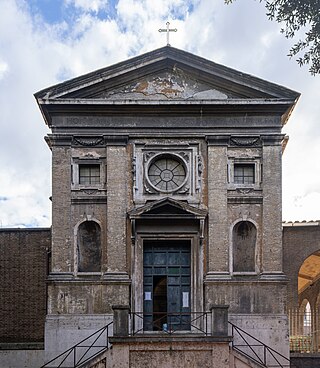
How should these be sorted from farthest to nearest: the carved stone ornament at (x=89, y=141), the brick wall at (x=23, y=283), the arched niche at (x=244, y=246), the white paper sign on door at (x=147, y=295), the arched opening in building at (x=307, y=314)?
the arched opening in building at (x=307, y=314) < the brick wall at (x=23, y=283) < the carved stone ornament at (x=89, y=141) < the arched niche at (x=244, y=246) < the white paper sign on door at (x=147, y=295)

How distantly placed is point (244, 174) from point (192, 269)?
11.1 ft

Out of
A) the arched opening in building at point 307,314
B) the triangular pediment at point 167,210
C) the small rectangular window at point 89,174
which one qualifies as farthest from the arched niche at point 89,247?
the arched opening in building at point 307,314

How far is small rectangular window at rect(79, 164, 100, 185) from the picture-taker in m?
23.4

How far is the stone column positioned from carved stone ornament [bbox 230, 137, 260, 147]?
27 cm

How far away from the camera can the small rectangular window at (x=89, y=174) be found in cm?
2339

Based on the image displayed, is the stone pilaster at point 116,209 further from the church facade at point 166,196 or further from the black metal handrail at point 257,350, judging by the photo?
the black metal handrail at point 257,350

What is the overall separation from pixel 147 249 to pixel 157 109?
4.36 meters

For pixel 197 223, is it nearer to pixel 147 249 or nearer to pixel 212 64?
pixel 147 249

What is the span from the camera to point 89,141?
23344 millimetres

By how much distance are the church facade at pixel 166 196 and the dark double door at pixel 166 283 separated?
0.10 ft

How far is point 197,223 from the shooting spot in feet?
75.4

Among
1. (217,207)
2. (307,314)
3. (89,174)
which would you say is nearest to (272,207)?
(217,207)

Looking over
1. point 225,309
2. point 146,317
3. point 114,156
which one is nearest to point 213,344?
point 225,309

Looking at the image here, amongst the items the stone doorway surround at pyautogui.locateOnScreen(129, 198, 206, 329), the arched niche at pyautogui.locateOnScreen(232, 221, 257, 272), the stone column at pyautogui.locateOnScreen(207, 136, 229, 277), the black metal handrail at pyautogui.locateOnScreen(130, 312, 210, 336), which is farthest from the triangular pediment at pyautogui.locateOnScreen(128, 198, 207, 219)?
the black metal handrail at pyautogui.locateOnScreen(130, 312, 210, 336)
